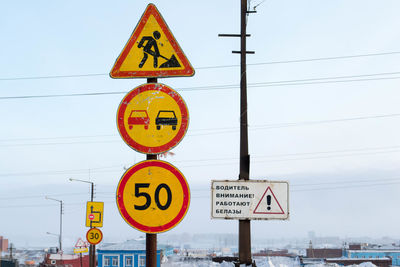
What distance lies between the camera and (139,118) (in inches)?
172

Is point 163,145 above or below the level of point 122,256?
above

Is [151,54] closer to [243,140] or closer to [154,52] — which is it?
[154,52]

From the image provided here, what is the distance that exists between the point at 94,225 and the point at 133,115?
21071mm

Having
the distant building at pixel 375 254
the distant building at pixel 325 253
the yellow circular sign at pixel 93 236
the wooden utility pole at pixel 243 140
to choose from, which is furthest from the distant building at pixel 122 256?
the distant building at pixel 375 254

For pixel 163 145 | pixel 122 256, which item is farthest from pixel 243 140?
pixel 122 256

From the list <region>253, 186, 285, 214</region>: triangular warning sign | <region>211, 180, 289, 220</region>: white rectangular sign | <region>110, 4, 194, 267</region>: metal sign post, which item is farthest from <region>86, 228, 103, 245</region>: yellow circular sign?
<region>110, 4, 194, 267</region>: metal sign post

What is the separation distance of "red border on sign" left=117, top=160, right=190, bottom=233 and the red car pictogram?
1.32ft

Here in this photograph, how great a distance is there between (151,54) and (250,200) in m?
5.43

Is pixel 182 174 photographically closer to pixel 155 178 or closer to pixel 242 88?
pixel 155 178

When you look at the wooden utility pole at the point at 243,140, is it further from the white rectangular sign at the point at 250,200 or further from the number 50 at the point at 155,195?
the number 50 at the point at 155,195

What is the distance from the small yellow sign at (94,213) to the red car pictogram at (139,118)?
20.6 m

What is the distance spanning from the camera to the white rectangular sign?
920 centimetres

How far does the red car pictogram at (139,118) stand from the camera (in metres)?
4.35

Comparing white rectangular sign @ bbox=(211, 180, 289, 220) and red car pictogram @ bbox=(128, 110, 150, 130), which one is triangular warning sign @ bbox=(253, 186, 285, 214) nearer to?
white rectangular sign @ bbox=(211, 180, 289, 220)
